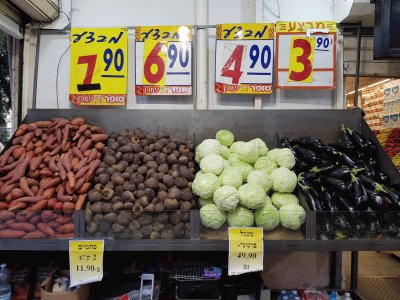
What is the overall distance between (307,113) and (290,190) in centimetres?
84

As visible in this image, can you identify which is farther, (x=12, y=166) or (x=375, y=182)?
(x=12, y=166)

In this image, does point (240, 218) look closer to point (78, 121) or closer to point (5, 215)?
point (5, 215)

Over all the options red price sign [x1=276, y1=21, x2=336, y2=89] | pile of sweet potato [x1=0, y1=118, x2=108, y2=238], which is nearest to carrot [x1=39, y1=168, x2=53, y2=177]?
pile of sweet potato [x1=0, y1=118, x2=108, y2=238]

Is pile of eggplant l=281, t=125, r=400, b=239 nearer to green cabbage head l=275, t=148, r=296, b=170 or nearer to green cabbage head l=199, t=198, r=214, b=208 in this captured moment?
green cabbage head l=275, t=148, r=296, b=170

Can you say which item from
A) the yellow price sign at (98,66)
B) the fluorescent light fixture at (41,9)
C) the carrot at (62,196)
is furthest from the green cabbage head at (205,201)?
the fluorescent light fixture at (41,9)

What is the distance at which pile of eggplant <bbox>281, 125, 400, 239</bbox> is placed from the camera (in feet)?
5.29

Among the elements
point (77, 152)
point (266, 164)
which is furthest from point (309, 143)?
point (77, 152)

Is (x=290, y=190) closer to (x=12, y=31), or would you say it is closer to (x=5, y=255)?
(x=5, y=255)

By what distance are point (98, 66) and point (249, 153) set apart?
57.4 inches

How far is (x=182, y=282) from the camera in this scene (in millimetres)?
1835

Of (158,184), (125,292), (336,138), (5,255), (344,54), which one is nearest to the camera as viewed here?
(158,184)

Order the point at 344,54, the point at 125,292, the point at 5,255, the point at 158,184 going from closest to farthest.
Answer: the point at 158,184 → the point at 125,292 → the point at 5,255 → the point at 344,54

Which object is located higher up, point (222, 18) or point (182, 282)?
point (222, 18)

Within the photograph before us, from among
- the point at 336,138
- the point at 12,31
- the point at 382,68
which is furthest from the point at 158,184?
the point at 382,68
